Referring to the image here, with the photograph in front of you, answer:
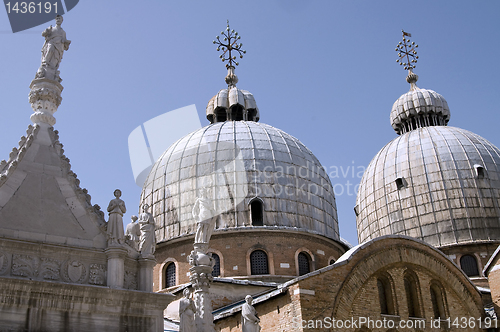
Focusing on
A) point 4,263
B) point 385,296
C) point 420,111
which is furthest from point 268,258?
point 420,111

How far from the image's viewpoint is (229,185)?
28219mm

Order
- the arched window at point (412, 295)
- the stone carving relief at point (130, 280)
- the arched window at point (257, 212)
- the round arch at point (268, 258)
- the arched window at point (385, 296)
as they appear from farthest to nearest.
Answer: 1. the arched window at point (257, 212)
2. the round arch at point (268, 258)
3. the arched window at point (412, 295)
4. the arched window at point (385, 296)
5. the stone carving relief at point (130, 280)

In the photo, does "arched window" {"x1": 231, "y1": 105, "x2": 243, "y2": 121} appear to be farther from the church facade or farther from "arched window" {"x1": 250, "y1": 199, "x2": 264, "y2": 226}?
"arched window" {"x1": 250, "y1": 199, "x2": 264, "y2": 226}

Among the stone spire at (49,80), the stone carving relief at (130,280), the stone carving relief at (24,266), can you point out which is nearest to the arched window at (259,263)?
the stone carving relief at (130,280)

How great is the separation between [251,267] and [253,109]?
11.5 metres

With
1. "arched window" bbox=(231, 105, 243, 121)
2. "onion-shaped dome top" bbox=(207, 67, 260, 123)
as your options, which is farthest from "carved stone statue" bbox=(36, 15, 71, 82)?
"arched window" bbox=(231, 105, 243, 121)

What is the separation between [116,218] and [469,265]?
84.1 ft

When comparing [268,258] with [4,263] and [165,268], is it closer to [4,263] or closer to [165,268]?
[165,268]

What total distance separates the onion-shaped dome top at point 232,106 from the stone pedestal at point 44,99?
2052 cm

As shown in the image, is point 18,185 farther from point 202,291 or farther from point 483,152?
point 483,152

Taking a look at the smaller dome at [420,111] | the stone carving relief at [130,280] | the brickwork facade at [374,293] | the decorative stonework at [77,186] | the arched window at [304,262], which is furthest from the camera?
the smaller dome at [420,111]

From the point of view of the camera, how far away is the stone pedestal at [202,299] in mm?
13023

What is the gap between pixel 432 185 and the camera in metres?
36.5

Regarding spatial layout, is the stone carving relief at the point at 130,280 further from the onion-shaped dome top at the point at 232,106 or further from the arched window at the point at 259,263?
the onion-shaped dome top at the point at 232,106
